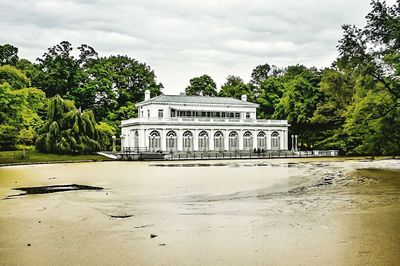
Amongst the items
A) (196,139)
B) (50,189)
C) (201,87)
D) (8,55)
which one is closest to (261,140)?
(196,139)

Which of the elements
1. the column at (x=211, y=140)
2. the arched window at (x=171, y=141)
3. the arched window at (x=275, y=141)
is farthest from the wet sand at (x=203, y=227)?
the arched window at (x=275, y=141)

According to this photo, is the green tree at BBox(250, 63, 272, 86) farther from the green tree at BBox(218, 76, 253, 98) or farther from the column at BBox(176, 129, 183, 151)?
the column at BBox(176, 129, 183, 151)

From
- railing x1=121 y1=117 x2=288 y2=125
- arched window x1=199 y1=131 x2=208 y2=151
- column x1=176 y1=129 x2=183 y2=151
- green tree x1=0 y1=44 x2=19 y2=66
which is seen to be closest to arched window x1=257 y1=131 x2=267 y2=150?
railing x1=121 y1=117 x2=288 y2=125

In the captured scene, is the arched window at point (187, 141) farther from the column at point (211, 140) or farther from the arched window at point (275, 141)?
the arched window at point (275, 141)

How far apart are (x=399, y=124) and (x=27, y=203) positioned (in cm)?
2508

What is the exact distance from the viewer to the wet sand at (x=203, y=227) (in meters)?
7.81

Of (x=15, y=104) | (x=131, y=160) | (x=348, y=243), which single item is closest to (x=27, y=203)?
(x=348, y=243)

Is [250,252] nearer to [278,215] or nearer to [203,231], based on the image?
[203,231]

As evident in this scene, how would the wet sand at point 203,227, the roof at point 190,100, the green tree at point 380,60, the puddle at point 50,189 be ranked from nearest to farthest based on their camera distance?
the wet sand at point 203,227, the puddle at point 50,189, the green tree at point 380,60, the roof at point 190,100

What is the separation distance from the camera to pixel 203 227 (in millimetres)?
10352

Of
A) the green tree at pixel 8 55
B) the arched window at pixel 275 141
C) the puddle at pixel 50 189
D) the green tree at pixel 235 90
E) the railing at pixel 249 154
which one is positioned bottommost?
the puddle at pixel 50 189

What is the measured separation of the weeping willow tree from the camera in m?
51.3

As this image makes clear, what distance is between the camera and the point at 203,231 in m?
9.91

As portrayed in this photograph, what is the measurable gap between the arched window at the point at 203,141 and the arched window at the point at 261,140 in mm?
8178
